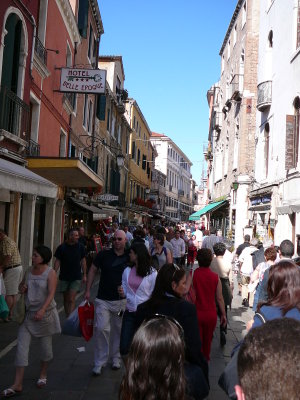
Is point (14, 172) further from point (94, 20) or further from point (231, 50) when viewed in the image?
point (231, 50)

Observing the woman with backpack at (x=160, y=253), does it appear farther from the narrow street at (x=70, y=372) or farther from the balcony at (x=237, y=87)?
the balcony at (x=237, y=87)

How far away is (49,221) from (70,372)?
9.64 metres

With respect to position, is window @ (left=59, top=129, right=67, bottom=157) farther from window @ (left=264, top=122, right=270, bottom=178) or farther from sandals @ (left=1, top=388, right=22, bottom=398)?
sandals @ (left=1, top=388, right=22, bottom=398)

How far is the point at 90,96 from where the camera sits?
22.3m

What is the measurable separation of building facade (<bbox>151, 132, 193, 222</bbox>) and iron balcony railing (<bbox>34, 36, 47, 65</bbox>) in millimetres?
51794

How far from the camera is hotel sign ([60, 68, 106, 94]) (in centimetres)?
1345

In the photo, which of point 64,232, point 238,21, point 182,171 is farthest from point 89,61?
point 182,171

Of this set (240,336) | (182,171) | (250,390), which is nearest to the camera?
(250,390)

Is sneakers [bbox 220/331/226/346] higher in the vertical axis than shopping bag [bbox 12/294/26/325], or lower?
lower

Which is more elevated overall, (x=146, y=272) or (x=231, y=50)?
(x=231, y=50)

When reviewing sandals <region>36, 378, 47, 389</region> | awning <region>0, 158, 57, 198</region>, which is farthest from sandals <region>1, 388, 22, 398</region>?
awning <region>0, 158, 57, 198</region>

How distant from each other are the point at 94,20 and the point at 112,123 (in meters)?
9.26

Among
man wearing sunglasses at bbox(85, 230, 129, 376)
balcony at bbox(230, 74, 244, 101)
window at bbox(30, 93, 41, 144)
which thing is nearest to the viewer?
man wearing sunglasses at bbox(85, 230, 129, 376)

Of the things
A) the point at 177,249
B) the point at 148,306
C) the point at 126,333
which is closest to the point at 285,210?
Result: the point at 177,249
